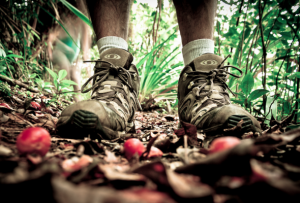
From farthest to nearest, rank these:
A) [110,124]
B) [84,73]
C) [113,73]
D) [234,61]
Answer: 1. [84,73]
2. [234,61]
3. [113,73]
4. [110,124]

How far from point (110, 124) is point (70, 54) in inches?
128

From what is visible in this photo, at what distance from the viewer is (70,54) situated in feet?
12.0

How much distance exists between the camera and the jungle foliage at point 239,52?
1309 millimetres

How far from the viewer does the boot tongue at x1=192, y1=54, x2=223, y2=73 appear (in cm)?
126

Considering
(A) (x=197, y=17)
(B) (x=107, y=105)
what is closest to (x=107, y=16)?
(A) (x=197, y=17)

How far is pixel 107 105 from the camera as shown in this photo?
105 cm

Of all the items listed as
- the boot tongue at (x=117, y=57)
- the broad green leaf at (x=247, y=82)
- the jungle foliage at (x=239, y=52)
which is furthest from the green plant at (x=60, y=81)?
the broad green leaf at (x=247, y=82)

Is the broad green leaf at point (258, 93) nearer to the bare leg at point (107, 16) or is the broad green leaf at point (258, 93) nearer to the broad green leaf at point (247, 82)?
the broad green leaf at point (247, 82)

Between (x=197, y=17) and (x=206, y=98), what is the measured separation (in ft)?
2.29

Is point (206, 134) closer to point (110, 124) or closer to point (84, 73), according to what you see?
point (110, 124)

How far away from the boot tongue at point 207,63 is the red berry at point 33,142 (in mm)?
1041

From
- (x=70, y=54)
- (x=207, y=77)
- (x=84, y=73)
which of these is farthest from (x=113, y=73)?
(x=84, y=73)

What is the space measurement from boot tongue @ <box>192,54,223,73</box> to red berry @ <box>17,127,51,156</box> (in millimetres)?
1041

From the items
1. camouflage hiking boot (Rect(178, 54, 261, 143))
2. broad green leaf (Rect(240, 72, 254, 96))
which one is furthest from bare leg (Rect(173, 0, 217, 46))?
broad green leaf (Rect(240, 72, 254, 96))
